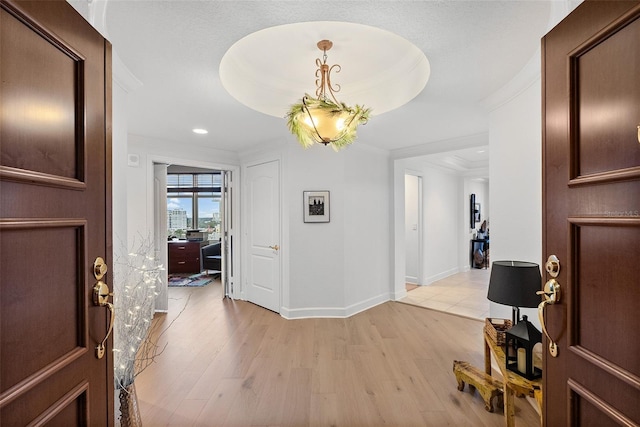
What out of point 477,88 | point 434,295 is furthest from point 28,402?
point 434,295

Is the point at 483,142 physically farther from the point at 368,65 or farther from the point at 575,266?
the point at 575,266

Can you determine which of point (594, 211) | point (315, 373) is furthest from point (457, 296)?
point (594, 211)

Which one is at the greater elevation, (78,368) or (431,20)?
(431,20)

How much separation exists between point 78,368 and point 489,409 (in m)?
2.33

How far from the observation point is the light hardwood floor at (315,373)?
1.92 metres

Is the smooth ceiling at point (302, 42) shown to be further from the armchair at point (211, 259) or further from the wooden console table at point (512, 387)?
the armchair at point (211, 259)

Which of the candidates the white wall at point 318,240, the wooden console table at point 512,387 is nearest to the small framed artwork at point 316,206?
the white wall at point 318,240

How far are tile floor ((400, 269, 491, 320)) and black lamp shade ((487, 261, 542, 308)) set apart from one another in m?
2.35

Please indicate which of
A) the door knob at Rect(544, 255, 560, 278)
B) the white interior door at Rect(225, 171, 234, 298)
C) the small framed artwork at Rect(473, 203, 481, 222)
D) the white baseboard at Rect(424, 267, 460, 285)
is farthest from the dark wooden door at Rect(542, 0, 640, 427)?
the small framed artwork at Rect(473, 203, 481, 222)

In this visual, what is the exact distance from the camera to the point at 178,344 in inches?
119

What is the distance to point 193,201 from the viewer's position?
25.9 feet

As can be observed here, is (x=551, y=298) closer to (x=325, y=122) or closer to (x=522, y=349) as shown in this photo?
(x=522, y=349)

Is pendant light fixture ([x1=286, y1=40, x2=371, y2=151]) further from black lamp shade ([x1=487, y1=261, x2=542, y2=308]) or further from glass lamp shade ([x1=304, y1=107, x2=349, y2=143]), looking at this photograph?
black lamp shade ([x1=487, y1=261, x2=542, y2=308])

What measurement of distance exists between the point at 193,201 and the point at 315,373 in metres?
6.67
